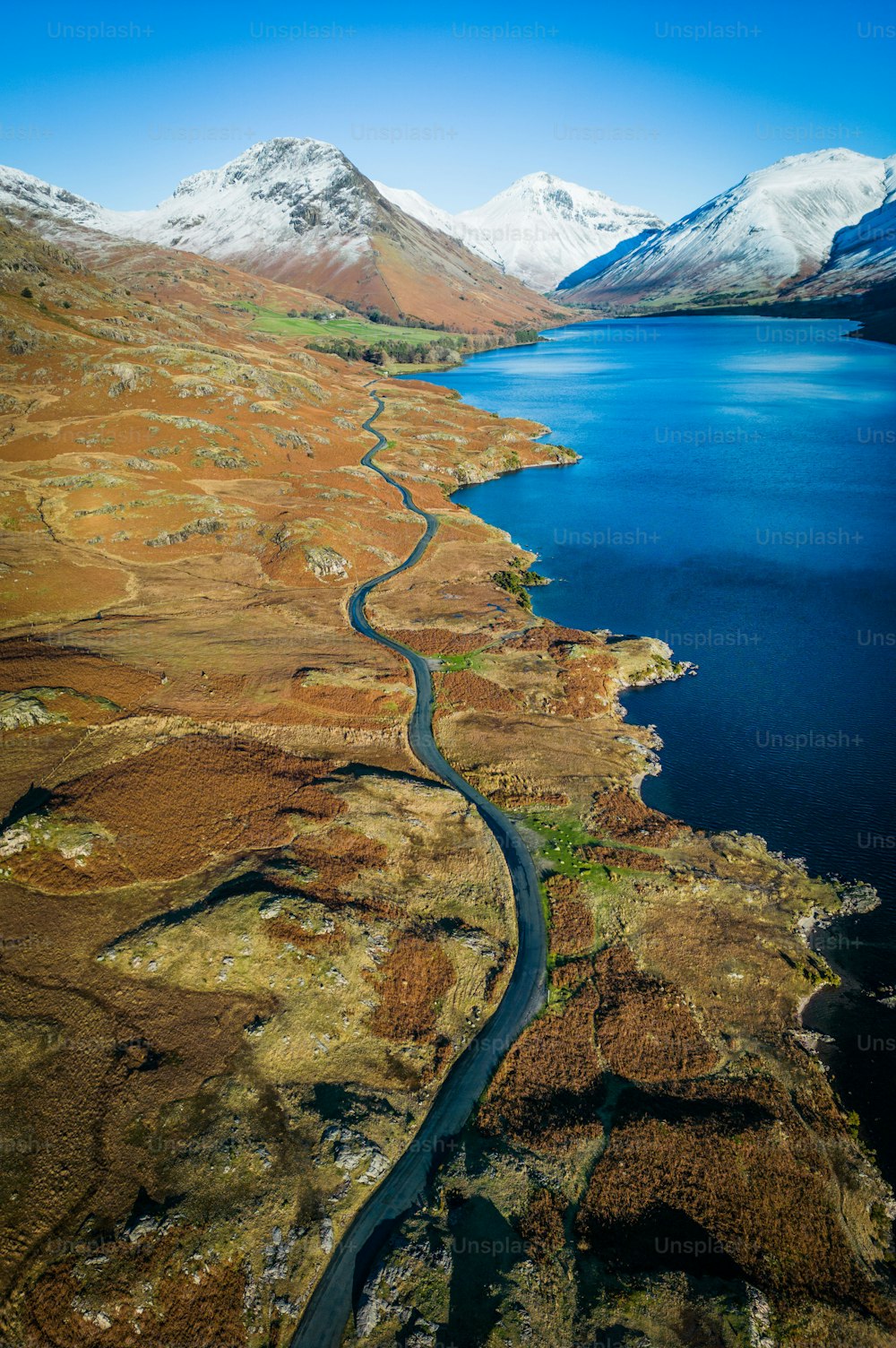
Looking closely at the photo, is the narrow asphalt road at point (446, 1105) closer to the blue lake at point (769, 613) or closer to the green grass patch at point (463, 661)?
the blue lake at point (769, 613)

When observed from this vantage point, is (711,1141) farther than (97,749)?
No

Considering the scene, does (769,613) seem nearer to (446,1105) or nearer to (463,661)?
(463,661)

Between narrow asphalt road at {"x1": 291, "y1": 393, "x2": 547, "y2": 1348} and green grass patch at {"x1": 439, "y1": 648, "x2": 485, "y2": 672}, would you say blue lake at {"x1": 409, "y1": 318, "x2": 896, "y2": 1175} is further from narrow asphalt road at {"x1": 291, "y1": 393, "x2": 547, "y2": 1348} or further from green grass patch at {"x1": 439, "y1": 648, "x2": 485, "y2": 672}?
green grass patch at {"x1": 439, "y1": 648, "x2": 485, "y2": 672}

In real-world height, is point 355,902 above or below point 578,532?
below

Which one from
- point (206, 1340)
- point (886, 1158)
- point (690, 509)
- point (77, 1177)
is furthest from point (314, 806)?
point (690, 509)

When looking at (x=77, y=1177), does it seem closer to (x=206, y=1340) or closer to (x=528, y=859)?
(x=206, y=1340)

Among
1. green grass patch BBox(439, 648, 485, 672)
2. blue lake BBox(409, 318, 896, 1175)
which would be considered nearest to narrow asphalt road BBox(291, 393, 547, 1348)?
blue lake BBox(409, 318, 896, 1175)

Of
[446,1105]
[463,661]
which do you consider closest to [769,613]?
[463,661]
